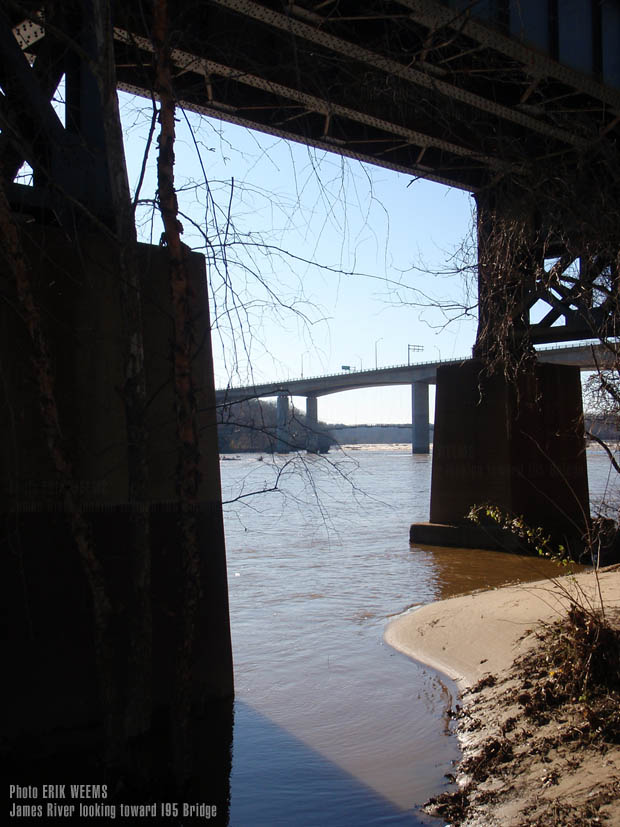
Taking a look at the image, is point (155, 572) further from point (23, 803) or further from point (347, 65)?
point (347, 65)

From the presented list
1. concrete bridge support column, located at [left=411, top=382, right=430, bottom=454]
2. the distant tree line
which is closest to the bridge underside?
the distant tree line

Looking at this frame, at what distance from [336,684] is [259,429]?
4165 mm

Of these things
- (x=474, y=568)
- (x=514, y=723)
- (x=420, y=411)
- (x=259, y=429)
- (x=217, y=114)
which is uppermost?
(x=217, y=114)

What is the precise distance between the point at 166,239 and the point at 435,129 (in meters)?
8.85

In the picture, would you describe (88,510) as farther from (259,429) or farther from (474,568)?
(474,568)

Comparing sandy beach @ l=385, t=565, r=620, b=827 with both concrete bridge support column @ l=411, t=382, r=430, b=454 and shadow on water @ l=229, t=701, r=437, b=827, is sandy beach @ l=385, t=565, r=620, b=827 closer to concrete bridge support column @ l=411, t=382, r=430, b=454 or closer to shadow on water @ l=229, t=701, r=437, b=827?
shadow on water @ l=229, t=701, r=437, b=827

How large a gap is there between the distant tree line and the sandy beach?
2037mm

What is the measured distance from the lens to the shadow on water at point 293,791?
15.9ft

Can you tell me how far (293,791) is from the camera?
5262mm

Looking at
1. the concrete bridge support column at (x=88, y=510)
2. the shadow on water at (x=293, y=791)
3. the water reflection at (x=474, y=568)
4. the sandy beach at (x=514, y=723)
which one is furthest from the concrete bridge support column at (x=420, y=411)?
the concrete bridge support column at (x=88, y=510)

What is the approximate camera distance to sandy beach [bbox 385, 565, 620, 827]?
3906 mm

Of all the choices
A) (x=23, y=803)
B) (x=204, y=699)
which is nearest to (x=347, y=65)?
(x=204, y=699)

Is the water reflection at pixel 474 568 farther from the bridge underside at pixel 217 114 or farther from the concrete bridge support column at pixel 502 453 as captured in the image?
the bridge underside at pixel 217 114

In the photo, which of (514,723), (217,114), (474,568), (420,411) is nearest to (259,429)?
(514,723)
